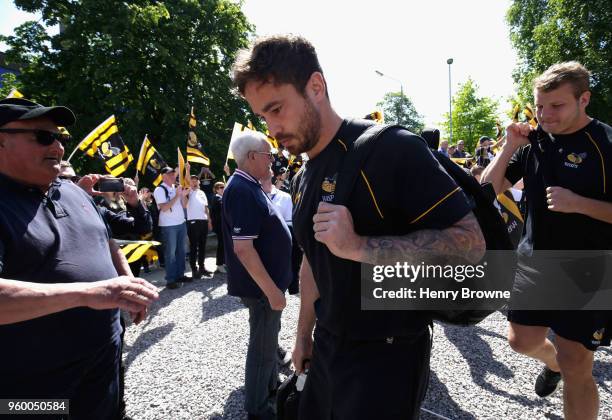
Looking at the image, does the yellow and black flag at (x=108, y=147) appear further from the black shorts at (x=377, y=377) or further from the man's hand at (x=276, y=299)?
the black shorts at (x=377, y=377)

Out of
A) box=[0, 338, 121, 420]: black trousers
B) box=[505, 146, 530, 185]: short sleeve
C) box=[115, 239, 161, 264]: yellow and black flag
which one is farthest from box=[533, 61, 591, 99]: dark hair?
A: box=[115, 239, 161, 264]: yellow and black flag

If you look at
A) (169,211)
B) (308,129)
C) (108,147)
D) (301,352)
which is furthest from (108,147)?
(308,129)

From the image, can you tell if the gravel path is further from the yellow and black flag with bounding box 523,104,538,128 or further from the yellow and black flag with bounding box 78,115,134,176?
the yellow and black flag with bounding box 78,115,134,176

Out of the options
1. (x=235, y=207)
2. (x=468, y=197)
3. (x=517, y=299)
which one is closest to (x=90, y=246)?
(x=235, y=207)

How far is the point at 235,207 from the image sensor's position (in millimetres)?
2826

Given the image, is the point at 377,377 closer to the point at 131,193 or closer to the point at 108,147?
the point at 131,193

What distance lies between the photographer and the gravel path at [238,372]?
10.1ft

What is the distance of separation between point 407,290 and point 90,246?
5.83ft

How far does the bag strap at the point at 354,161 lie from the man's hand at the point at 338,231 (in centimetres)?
12

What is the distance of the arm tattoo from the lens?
133 cm

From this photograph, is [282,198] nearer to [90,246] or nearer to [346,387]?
[90,246]

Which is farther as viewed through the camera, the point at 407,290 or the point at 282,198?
the point at 282,198

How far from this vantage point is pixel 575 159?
2.46 m

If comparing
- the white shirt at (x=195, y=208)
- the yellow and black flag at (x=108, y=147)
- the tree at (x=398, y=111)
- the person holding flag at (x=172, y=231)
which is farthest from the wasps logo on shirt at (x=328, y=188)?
the tree at (x=398, y=111)
